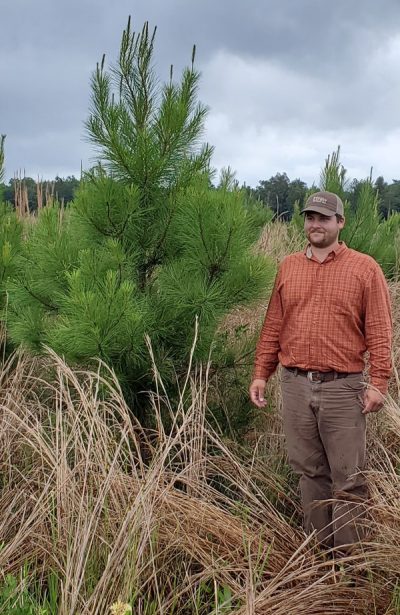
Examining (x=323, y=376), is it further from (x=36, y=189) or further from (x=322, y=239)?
(x=36, y=189)

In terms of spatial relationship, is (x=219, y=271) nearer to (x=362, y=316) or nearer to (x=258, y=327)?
(x=362, y=316)

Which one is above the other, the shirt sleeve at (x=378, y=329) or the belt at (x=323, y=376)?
the shirt sleeve at (x=378, y=329)

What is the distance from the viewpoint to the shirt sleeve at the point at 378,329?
3.26 meters

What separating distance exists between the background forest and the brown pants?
124 millimetres

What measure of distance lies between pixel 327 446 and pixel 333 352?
0.50 metres

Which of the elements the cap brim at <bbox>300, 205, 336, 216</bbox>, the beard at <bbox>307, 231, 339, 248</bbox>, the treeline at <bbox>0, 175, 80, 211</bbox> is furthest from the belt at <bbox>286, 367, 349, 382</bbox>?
the treeline at <bbox>0, 175, 80, 211</bbox>

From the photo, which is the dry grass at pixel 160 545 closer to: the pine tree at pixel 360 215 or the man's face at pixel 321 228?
the man's face at pixel 321 228

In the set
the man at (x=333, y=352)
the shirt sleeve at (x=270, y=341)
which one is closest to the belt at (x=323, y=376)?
the man at (x=333, y=352)

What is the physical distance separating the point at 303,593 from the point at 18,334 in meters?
2.08

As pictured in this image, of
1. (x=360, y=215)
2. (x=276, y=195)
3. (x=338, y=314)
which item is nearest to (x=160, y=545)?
(x=338, y=314)

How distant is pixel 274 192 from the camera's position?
9.73m

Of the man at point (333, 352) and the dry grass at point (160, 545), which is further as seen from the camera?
the man at point (333, 352)

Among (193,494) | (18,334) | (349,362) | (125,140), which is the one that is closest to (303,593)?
(193,494)

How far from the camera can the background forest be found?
290cm
